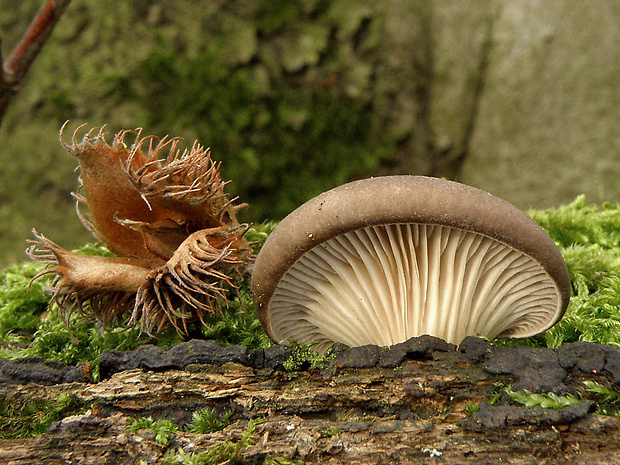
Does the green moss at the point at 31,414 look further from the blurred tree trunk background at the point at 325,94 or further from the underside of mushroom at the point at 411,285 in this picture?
the blurred tree trunk background at the point at 325,94

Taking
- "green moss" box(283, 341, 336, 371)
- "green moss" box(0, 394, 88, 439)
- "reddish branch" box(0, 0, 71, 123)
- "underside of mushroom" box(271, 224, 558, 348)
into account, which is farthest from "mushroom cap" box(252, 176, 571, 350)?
"reddish branch" box(0, 0, 71, 123)

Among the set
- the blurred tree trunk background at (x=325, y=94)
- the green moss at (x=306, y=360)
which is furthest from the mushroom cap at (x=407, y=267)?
the blurred tree trunk background at (x=325, y=94)

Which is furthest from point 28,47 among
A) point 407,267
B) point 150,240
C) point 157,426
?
point 407,267

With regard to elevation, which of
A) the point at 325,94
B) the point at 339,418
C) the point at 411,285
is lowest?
the point at 339,418

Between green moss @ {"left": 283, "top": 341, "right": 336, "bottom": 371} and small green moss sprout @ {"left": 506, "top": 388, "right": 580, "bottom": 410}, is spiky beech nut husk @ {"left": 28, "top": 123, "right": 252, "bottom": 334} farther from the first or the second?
small green moss sprout @ {"left": 506, "top": 388, "right": 580, "bottom": 410}

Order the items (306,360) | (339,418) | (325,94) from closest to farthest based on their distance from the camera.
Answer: (339,418), (306,360), (325,94)

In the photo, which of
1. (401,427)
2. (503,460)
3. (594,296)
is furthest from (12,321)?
(594,296)

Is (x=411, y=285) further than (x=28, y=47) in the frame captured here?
No

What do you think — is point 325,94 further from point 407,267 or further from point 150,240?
point 407,267
